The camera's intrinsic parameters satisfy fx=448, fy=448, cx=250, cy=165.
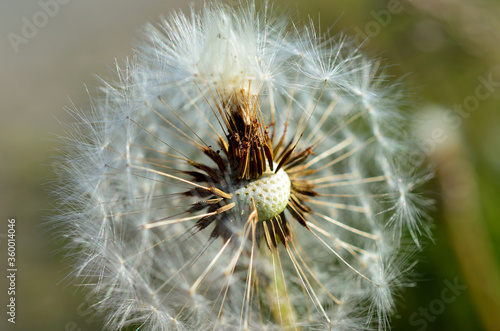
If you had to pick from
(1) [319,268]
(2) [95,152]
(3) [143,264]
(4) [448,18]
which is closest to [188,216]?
(3) [143,264]

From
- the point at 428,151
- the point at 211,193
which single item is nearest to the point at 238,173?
the point at 211,193

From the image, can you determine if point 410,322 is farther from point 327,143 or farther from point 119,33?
point 119,33

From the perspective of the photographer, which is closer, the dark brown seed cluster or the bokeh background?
the dark brown seed cluster

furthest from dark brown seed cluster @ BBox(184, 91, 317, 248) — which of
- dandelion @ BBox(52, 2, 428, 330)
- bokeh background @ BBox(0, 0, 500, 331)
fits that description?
bokeh background @ BBox(0, 0, 500, 331)

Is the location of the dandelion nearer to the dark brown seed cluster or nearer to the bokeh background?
the dark brown seed cluster

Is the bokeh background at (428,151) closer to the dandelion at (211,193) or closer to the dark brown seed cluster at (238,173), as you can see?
the dandelion at (211,193)

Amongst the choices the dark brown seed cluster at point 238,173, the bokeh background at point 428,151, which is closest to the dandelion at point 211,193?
the dark brown seed cluster at point 238,173
